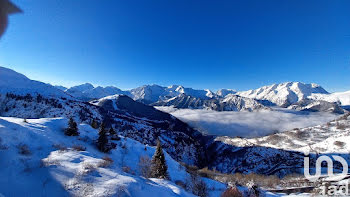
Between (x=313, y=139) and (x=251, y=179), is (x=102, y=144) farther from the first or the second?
(x=313, y=139)

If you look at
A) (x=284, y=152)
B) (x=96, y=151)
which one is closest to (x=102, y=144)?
(x=96, y=151)

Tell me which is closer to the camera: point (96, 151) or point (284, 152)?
point (96, 151)

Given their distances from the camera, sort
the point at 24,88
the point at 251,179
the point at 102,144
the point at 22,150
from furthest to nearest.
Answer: the point at 24,88 < the point at 251,179 < the point at 102,144 < the point at 22,150

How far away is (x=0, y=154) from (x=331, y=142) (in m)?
131

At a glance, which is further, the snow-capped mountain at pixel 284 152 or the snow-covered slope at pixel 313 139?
the snow-covered slope at pixel 313 139

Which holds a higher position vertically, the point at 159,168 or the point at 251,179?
the point at 159,168

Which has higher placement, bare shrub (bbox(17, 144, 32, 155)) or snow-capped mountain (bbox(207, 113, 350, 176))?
bare shrub (bbox(17, 144, 32, 155))

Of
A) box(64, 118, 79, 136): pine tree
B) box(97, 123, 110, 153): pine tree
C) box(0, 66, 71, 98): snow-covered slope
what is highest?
box(0, 66, 71, 98): snow-covered slope

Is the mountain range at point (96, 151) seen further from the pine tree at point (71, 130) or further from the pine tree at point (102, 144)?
the pine tree at point (102, 144)

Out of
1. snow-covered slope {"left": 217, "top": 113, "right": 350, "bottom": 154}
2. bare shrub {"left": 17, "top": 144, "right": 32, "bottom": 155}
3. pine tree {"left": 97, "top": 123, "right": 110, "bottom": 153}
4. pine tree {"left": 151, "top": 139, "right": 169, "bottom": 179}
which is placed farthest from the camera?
snow-covered slope {"left": 217, "top": 113, "right": 350, "bottom": 154}

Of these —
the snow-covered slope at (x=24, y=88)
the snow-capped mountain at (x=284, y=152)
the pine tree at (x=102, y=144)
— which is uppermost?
the snow-covered slope at (x=24, y=88)
